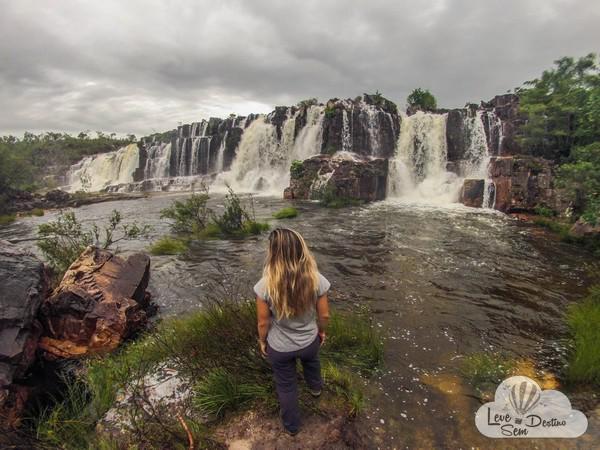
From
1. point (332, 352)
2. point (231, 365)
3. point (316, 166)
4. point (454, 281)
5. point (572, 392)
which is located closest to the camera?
point (231, 365)

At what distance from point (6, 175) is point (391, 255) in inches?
1331

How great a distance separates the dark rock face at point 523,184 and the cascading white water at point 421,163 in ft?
13.0

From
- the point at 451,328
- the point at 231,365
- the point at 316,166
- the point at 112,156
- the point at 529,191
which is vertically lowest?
the point at 451,328

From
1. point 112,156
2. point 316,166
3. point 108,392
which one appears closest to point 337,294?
point 108,392

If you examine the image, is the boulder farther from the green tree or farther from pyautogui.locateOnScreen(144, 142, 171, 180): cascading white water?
pyautogui.locateOnScreen(144, 142, 171, 180): cascading white water

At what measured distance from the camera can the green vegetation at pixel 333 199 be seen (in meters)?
20.6

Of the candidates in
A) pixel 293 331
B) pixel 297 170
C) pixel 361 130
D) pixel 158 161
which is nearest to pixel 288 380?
pixel 293 331

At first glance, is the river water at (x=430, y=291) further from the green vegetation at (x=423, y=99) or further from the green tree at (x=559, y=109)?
the green vegetation at (x=423, y=99)

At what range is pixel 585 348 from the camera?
3951mm

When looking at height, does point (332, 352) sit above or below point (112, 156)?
below

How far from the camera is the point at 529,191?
17359 millimetres

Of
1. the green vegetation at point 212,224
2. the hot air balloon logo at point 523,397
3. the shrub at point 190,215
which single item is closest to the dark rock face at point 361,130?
the green vegetation at point 212,224

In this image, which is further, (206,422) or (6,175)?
(6,175)

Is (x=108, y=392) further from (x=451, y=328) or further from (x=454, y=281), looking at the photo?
(x=454, y=281)
